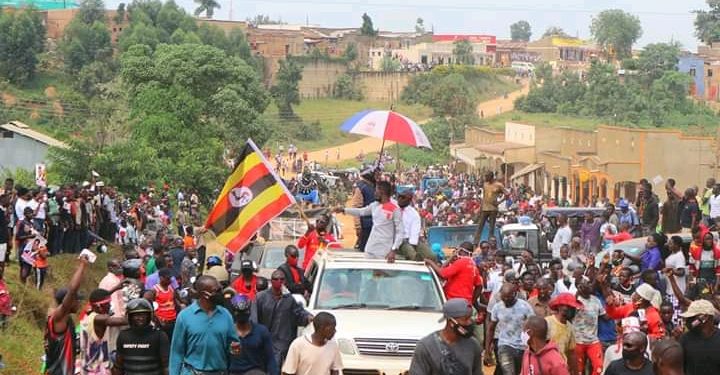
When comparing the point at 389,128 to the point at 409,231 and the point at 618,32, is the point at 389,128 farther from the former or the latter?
the point at 618,32

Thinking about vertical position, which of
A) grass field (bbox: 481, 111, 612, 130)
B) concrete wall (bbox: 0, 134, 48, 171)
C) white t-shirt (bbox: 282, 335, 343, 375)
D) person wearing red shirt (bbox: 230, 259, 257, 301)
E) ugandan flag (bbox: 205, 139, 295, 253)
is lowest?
grass field (bbox: 481, 111, 612, 130)

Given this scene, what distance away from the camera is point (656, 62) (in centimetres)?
13650

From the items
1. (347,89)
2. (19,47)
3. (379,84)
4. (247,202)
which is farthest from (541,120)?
(247,202)

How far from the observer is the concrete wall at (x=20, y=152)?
51.4 metres

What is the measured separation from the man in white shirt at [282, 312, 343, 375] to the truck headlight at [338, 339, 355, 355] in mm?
2182

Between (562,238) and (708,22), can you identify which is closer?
(562,238)

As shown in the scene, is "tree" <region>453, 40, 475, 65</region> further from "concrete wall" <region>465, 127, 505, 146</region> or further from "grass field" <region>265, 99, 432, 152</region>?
"concrete wall" <region>465, 127, 505, 146</region>

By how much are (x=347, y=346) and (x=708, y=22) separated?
155 metres

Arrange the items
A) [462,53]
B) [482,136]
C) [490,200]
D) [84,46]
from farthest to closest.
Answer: [462,53] < [84,46] < [482,136] < [490,200]

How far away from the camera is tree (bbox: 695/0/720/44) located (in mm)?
158875

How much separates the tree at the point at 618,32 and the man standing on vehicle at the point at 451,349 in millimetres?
178259

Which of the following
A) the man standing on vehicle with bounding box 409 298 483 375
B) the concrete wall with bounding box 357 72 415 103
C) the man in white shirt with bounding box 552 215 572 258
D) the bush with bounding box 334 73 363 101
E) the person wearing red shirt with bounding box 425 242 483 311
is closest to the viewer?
the man standing on vehicle with bounding box 409 298 483 375

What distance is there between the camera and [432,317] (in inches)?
559

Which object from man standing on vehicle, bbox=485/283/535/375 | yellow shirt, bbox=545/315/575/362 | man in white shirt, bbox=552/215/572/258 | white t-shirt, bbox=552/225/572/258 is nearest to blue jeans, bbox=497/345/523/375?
man standing on vehicle, bbox=485/283/535/375
